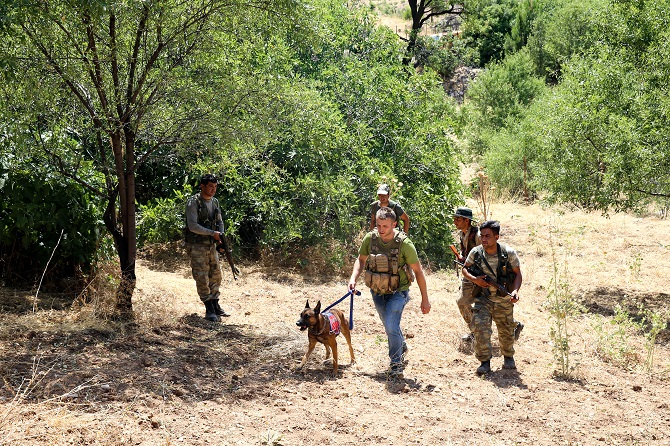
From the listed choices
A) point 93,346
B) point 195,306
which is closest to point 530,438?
point 93,346

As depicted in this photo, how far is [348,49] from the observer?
15.0m

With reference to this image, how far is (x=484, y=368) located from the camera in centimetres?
718

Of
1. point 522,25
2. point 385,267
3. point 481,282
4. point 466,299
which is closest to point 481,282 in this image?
point 481,282

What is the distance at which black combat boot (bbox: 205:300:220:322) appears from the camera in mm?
8359

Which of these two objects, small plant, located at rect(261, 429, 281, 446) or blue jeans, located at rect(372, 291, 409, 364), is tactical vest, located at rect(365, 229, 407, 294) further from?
small plant, located at rect(261, 429, 281, 446)

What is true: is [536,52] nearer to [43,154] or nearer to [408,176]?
[408,176]

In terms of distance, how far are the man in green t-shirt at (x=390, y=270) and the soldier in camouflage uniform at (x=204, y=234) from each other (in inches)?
83.8

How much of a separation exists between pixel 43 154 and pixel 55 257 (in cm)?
146

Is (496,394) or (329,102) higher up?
(329,102)

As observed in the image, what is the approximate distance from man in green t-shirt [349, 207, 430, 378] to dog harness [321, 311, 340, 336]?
0.42 meters

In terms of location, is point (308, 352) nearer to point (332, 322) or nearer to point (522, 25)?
point (332, 322)

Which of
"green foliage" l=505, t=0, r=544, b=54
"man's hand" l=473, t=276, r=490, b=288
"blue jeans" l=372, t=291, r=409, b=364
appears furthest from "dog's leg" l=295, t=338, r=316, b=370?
"green foliage" l=505, t=0, r=544, b=54

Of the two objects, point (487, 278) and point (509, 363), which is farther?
point (509, 363)

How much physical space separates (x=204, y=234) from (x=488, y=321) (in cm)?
316
